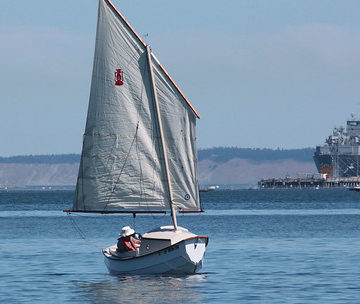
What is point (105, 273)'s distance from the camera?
44750 millimetres

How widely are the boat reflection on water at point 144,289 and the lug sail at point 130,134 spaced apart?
3686 millimetres

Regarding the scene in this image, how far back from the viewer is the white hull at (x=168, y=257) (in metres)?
40.6

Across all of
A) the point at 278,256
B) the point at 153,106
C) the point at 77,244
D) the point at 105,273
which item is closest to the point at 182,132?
the point at 153,106

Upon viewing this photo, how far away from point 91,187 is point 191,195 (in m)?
4.90

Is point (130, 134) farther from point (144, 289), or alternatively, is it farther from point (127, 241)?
point (144, 289)

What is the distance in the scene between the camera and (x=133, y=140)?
4366 cm

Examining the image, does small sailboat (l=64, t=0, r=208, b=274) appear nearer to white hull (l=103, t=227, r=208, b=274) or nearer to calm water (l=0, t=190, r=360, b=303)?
white hull (l=103, t=227, r=208, b=274)

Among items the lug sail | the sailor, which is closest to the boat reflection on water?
the sailor

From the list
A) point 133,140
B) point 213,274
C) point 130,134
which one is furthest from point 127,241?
point 130,134

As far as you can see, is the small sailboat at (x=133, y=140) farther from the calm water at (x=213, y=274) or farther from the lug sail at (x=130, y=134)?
the calm water at (x=213, y=274)

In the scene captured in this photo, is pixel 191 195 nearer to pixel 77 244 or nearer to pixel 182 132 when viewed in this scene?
pixel 182 132

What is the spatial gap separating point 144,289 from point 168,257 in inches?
122

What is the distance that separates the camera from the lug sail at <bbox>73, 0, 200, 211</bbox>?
42.8 meters

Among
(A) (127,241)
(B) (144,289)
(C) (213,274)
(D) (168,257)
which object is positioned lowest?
(B) (144,289)
